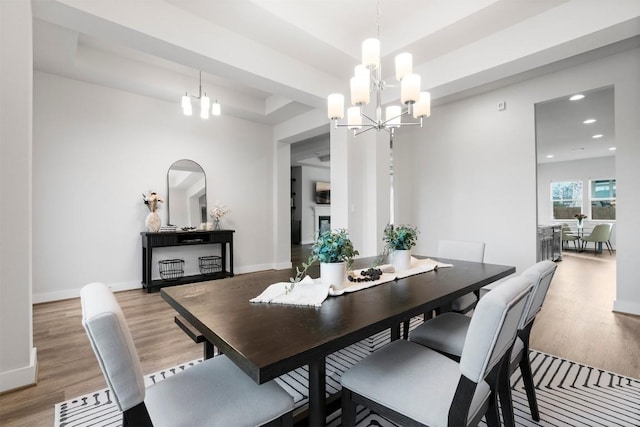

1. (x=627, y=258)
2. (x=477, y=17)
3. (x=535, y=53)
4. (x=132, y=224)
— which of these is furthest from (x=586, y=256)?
(x=132, y=224)

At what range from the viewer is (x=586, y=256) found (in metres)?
7.43

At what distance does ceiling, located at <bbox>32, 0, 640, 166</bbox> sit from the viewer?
236cm

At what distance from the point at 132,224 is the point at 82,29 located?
2.65m

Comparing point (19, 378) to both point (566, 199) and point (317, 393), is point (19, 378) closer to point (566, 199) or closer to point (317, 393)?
point (317, 393)

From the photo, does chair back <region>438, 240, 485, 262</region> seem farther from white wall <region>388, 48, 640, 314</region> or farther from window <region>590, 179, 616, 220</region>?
window <region>590, 179, 616, 220</region>

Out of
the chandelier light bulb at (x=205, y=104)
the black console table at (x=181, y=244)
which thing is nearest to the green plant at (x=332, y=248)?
the chandelier light bulb at (x=205, y=104)

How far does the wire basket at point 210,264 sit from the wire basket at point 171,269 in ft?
1.01

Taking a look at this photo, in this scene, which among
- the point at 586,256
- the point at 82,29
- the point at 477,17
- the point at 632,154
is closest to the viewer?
the point at 82,29

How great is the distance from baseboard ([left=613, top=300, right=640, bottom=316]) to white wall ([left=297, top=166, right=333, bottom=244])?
7.65 metres

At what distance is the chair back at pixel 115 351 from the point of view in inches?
30.8

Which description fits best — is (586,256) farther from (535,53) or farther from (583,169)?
(535,53)

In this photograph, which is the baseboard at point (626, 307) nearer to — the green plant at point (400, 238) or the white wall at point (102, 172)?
the green plant at point (400, 238)

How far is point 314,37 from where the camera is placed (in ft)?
9.65

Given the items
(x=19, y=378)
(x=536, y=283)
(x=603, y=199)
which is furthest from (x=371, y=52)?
(x=603, y=199)
